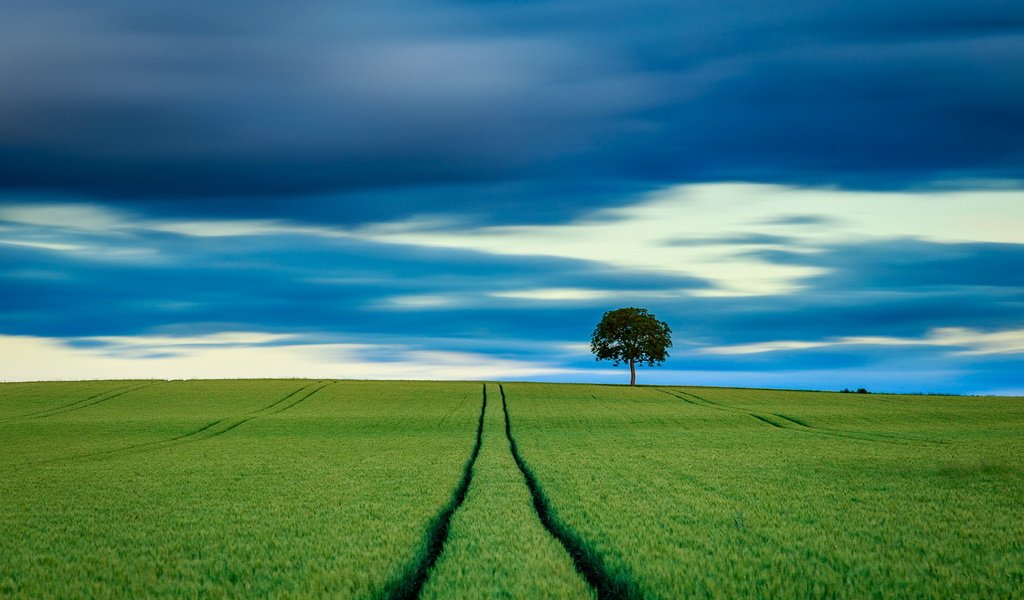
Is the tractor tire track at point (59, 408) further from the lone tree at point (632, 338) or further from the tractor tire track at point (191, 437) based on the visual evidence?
the lone tree at point (632, 338)

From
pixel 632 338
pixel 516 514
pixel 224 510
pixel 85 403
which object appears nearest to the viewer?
pixel 516 514

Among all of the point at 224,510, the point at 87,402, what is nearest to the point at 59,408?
the point at 87,402

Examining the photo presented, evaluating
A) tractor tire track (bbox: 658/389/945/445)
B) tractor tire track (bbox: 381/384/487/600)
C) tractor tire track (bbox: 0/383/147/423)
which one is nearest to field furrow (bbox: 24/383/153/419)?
tractor tire track (bbox: 0/383/147/423)

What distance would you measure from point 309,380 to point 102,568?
74.3 meters

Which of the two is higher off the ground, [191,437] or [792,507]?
[792,507]

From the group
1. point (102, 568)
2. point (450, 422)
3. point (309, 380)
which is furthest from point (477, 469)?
point (309, 380)

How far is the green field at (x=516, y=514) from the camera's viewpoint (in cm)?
961

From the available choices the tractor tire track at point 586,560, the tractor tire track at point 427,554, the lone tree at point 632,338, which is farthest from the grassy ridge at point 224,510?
the lone tree at point 632,338

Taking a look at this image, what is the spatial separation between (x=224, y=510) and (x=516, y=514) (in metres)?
5.89

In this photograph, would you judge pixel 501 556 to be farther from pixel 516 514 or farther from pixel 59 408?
pixel 59 408

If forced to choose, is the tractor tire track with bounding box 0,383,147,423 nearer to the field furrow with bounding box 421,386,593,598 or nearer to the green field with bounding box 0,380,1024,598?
the green field with bounding box 0,380,1024,598

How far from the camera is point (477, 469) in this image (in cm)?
2170

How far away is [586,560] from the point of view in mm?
11102

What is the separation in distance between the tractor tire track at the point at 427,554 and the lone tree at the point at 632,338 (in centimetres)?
6747
